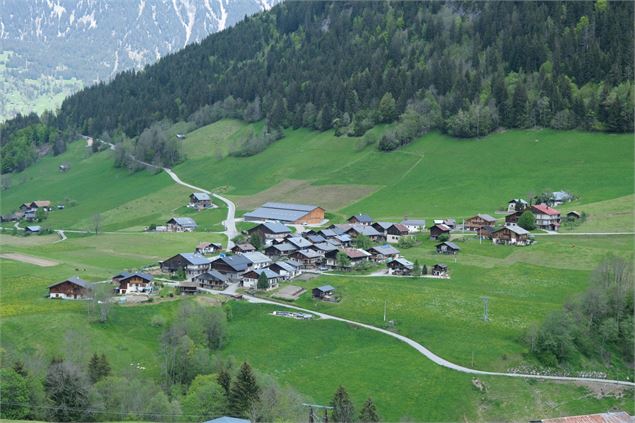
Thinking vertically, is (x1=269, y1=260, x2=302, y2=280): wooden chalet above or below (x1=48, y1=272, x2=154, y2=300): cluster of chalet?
→ below

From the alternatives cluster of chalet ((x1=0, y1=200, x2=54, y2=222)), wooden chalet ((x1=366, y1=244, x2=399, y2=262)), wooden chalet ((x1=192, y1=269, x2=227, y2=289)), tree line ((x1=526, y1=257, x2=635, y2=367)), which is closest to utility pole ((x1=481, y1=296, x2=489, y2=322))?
tree line ((x1=526, y1=257, x2=635, y2=367))

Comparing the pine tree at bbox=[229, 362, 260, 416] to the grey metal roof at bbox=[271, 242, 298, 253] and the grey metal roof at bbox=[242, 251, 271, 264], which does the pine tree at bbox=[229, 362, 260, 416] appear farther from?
the grey metal roof at bbox=[271, 242, 298, 253]

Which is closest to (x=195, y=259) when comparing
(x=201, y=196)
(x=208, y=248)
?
(x=208, y=248)

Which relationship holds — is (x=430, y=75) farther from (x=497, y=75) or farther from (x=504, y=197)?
(x=504, y=197)

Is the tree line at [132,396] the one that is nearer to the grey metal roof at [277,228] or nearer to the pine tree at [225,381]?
the pine tree at [225,381]

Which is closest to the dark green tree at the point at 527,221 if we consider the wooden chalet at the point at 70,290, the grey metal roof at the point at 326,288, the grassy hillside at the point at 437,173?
the grassy hillside at the point at 437,173

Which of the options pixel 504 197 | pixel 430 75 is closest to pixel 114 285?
pixel 504 197
